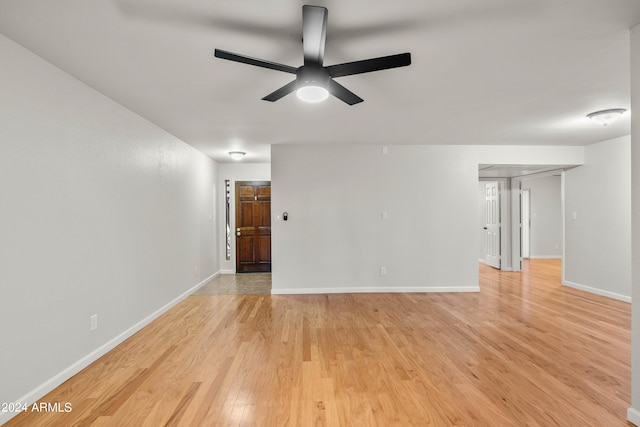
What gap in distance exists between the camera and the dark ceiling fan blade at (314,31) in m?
1.48

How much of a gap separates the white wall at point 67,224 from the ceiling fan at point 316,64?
145 centimetres

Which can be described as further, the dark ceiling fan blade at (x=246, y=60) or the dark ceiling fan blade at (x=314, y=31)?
the dark ceiling fan blade at (x=246, y=60)

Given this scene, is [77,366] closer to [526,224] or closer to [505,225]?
[505,225]

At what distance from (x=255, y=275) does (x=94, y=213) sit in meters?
4.11

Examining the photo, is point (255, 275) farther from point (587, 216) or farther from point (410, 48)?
point (587, 216)

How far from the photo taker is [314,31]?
1614mm

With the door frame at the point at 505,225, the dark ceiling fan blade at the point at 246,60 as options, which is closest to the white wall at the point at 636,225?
the dark ceiling fan blade at the point at 246,60

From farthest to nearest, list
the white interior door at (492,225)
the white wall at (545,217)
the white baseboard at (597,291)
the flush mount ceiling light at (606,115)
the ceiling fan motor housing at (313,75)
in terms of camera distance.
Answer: the white wall at (545,217)
the white interior door at (492,225)
the white baseboard at (597,291)
the flush mount ceiling light at (606,115)
the ceiling fan motor housing at (313,75)

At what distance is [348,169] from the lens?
16.1 ft

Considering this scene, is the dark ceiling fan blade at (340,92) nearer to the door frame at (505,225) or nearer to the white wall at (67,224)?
the white wall at (67,224)

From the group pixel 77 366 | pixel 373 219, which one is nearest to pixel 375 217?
pixel 373 219

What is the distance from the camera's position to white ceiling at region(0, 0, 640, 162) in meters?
1.66

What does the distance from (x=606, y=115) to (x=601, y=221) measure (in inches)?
88.7

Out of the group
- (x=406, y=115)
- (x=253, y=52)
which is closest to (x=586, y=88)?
(x=406, y=115)
